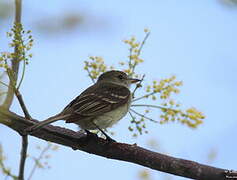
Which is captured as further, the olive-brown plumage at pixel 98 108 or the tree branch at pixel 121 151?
the olive-brown plumage at pixel 98 108

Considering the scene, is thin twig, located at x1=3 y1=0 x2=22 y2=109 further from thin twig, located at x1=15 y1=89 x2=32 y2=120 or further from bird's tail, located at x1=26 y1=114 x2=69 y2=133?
bird's tail, located at x1=26 y1=114 x2=69 y2=133

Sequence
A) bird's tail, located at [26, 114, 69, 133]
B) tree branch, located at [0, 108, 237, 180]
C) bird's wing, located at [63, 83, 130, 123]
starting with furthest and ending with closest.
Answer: bird's wing, located at [63, 83, 130, 123]
bird's tail, located at [26, 114, 69, 133]
tree branch, located at [0, 108, 237, 180]

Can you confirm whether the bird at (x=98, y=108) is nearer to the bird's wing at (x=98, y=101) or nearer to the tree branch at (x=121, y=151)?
the bird's wing at (x=98, y=101)

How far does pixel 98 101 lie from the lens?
14.7 feet

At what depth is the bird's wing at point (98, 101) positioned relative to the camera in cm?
410

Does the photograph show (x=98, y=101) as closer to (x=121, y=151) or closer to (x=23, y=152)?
(x=121, y=151)

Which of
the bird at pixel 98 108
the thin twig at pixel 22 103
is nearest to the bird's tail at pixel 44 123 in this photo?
the bird at pixel 98 108

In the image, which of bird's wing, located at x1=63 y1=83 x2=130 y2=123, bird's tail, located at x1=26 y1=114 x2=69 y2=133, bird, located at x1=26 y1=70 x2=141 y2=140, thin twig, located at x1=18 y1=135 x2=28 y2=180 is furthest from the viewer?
bird's wing, located at x1=63 y1=83 x2=130 y2=123

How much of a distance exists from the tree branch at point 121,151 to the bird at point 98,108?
13 centimetres

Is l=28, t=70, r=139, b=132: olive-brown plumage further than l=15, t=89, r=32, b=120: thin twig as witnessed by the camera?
Yes

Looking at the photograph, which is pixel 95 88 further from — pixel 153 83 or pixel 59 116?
pixel 153 83

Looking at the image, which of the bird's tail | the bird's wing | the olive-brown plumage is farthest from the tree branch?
the bird's wing

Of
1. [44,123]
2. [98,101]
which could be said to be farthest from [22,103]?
[98,101]

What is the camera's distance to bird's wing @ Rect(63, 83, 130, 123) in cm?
410
